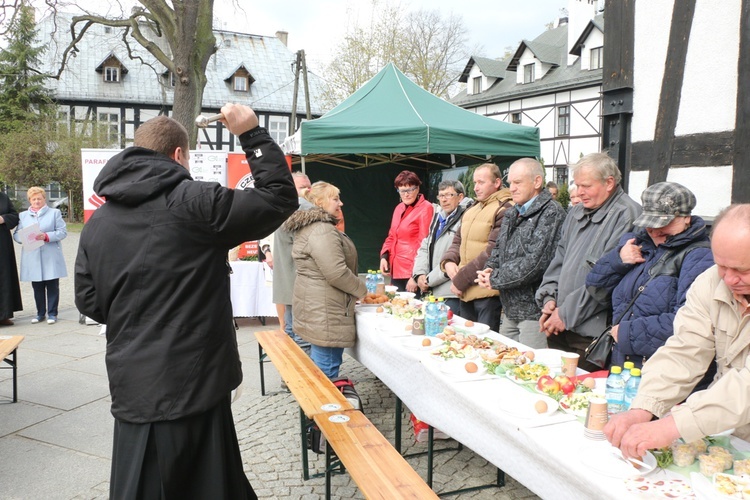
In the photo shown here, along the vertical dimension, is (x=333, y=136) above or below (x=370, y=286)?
above

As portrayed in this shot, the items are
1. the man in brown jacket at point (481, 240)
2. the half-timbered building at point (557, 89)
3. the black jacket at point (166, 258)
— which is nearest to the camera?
the black jacket at point (166, 258)

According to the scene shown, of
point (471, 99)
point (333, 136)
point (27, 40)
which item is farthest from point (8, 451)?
point (27, 40)

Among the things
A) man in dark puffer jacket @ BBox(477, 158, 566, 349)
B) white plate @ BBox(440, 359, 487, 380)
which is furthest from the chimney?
white plate @ BBox(440, 359, 487, 380)

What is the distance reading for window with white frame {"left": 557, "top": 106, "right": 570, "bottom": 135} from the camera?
20.8 meters

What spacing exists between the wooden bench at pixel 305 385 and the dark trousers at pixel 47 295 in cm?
444

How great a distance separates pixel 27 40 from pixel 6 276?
2698cm

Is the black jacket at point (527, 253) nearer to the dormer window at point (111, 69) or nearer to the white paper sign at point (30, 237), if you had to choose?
the white paper sign at point (30, 237)

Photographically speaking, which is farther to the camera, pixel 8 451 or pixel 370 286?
pixel 370 286

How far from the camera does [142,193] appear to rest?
1.93 m

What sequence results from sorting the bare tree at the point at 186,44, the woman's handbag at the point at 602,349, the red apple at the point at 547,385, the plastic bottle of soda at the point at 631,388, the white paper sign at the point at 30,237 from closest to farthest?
the plastic bottle of soda at the point at 631,388
the red apple at the point at 547,385
the woman's handbag at the point at 602,349
the white paper sign at the point at 30,237
the bare tree at the point at 186,44

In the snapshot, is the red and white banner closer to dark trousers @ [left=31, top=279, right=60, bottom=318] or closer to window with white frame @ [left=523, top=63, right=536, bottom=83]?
dark trousers @ [left=31, top=279, right=60, bottom=318]

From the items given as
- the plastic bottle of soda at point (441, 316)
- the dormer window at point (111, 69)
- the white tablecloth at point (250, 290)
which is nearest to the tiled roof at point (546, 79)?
the white tablecloth at point (250, 290)

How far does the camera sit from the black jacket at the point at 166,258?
6.32 feet

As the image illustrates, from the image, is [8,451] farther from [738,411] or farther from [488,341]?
[738,411]
